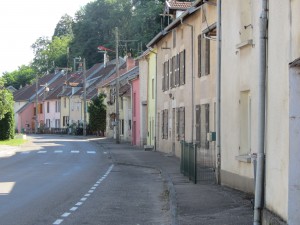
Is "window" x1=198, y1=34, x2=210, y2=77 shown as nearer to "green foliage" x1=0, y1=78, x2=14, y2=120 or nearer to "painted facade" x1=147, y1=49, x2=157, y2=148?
"painted facade" x1=147, y1=49, x2=157, y2=148

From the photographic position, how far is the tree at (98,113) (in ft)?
234

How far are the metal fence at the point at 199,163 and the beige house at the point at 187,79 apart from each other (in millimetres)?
220

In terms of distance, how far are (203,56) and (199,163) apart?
14.1 feet

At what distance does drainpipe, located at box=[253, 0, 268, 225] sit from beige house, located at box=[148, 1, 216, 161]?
9799 millimetres

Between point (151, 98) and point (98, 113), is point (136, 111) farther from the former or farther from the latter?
point (98, 113)

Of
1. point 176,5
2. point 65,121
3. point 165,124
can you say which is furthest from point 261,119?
point 65,121

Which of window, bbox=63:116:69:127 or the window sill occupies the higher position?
window, bbox=63:116:69:127

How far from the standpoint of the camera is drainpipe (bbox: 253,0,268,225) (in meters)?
9.53

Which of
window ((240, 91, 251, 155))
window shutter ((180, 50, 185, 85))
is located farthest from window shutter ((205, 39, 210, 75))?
window ((240, 91, 251, 155))

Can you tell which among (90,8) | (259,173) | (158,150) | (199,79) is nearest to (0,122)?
(158,150)

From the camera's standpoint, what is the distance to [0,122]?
55906 mm

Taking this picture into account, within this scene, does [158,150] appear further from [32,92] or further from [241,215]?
[32,92]

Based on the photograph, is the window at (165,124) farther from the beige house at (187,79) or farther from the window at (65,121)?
the window at (65,121)

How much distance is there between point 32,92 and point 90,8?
23.8 metres
